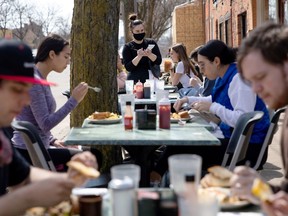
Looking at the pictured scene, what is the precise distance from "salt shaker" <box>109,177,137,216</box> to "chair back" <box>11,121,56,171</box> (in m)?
1.97

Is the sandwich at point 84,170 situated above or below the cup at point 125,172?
above

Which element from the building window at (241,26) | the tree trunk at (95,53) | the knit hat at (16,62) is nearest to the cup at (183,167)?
the knit hat at (16,62)

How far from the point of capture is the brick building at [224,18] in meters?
14.2

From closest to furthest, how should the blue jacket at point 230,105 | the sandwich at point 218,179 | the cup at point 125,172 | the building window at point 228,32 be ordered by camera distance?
the cup at point 125,172, the sandwich at point 218,179, the blue jacket at point 230,105, the building window at point 228,32

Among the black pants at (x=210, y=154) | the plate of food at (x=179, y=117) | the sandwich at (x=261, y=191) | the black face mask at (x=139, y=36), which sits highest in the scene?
the black face mask at (x=139, y=36)

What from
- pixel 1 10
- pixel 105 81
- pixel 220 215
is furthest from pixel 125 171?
pixel 1 10

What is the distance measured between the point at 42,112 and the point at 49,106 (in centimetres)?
16

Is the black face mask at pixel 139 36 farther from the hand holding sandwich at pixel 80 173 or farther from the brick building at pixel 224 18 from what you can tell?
the hand holding sandwich at pixel 80 173

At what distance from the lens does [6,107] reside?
1931mm

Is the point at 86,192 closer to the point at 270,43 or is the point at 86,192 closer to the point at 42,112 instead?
the point at 270,43

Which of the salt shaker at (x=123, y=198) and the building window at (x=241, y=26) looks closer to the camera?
the salt shaker at (x=123, y=198)

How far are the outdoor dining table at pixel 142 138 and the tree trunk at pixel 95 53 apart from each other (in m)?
1.28

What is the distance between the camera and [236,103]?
4293 millimetres

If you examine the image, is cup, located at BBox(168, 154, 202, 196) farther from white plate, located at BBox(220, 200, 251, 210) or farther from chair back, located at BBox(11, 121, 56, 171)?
chair back, located at BBox(11, 121, 56, 171)
